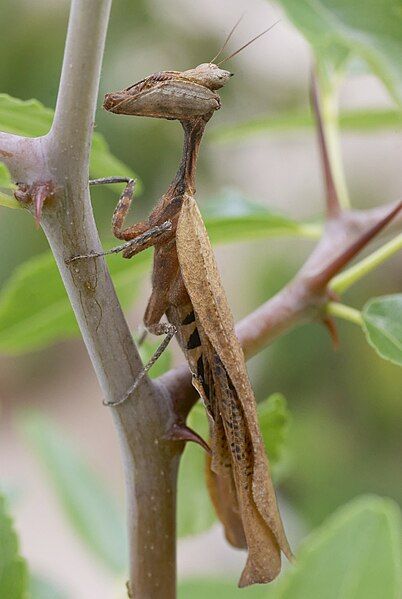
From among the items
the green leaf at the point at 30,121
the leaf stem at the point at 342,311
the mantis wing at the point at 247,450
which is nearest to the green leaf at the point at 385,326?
the leaf stem at the point at 342,311

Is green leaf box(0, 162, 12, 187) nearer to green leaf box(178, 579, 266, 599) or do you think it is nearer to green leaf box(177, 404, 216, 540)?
green leaf box(177, 404, 216, 540)

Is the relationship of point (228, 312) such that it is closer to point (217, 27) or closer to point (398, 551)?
point (398, 551)

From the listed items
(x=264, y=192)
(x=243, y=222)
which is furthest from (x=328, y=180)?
(x=264, y=192)

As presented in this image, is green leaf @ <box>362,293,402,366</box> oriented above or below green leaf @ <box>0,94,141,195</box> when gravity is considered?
below

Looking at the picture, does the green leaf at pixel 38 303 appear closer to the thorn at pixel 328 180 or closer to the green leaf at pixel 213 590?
the thorn at pixel 328 180

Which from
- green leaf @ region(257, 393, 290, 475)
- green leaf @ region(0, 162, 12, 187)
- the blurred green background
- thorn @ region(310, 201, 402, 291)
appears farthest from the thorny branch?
the blurred green background

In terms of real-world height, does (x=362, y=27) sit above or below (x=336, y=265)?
above

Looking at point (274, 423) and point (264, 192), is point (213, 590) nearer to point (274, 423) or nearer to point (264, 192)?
point (274, 423)

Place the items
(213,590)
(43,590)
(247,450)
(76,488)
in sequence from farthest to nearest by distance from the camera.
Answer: (76,488)
(43,590)
(213,590)
(247,450)
